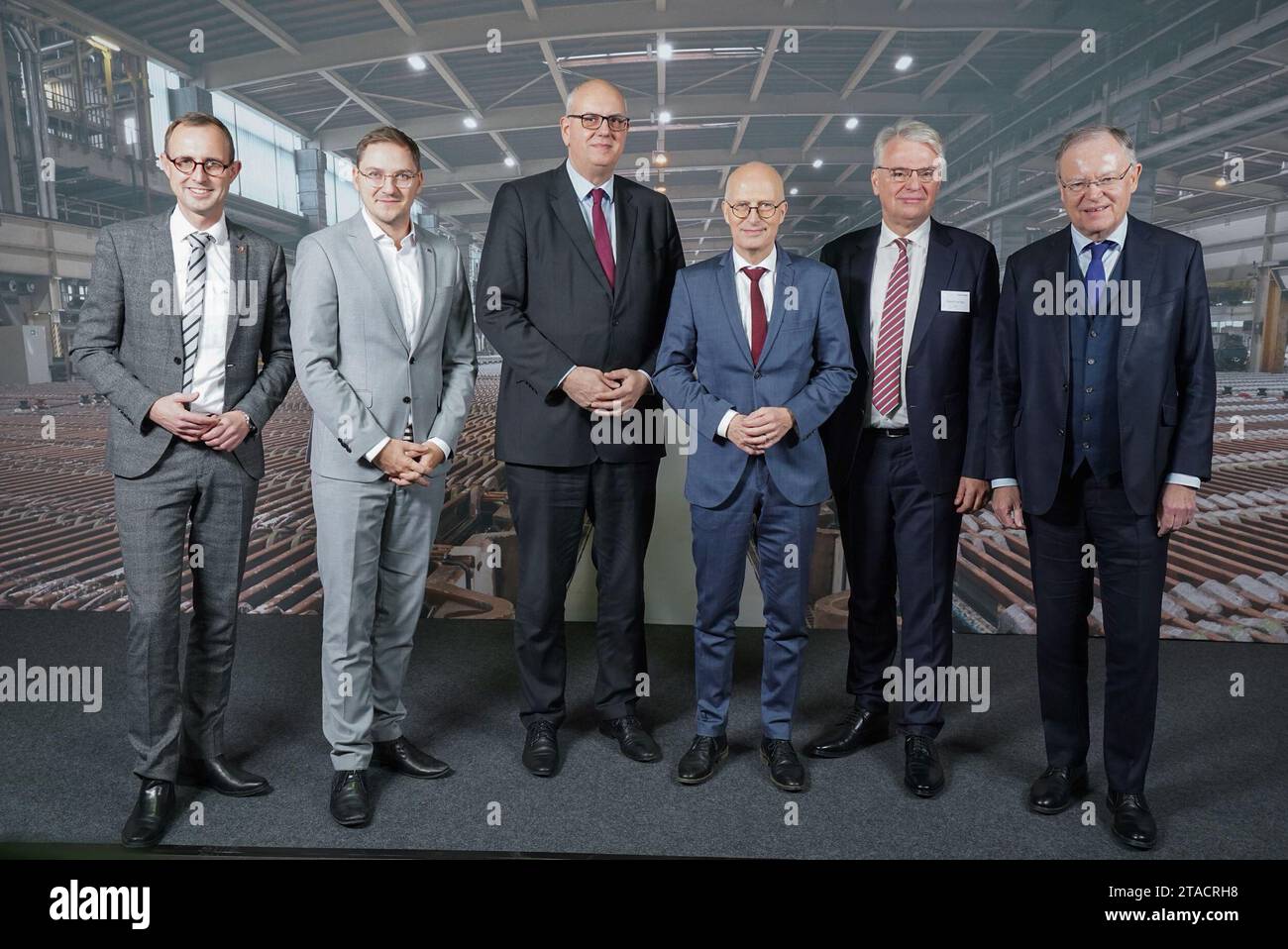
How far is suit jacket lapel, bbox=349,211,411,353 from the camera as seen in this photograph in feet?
7.67

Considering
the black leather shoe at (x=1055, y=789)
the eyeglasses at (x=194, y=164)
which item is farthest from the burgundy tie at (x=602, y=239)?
the black leather shoe at (x=1055, y=789)

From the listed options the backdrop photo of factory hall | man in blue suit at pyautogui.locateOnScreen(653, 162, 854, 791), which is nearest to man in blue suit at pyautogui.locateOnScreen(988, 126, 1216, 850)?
man in blue suit at pyautogui.locateOnScreen(653, 162, 854, 791)

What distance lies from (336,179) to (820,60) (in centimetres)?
250

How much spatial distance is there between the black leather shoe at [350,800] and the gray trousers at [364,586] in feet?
0.11

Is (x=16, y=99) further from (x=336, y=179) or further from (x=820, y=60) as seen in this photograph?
(x=820, y=60)

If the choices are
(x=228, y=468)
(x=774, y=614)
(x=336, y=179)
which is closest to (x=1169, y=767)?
(x=774, y=614)

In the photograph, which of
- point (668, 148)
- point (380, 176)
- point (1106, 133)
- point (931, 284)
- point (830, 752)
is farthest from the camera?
point (668, 148)

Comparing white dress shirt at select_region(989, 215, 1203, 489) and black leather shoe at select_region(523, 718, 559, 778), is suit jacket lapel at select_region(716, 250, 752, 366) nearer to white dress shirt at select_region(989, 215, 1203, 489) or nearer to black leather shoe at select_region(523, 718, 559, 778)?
white dress shirt at select_region(989, 215, 1203, 489)

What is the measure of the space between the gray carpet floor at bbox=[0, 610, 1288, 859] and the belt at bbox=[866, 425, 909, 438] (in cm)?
108

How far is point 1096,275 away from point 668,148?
2507 mm

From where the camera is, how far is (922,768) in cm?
258

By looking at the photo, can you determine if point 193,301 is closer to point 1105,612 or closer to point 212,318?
point 212,318

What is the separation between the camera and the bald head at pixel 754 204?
234cm

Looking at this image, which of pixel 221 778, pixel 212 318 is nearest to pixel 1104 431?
pixel 212 318
